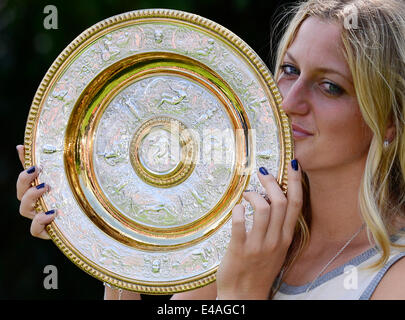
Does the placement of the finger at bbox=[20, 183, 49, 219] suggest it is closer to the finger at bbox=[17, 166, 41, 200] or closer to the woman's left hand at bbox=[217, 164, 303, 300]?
the finger at bbox=[17, 166, 41, 200]

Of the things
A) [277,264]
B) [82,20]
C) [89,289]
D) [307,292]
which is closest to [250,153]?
[277,264]

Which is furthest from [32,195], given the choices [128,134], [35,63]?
[35,63]

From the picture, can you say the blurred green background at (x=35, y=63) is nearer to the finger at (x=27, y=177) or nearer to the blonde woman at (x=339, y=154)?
the blonde woman at (x=339, y=154)

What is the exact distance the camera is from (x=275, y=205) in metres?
1.66

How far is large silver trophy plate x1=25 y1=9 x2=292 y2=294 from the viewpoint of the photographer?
5.76 ft

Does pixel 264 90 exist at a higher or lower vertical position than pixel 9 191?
higher

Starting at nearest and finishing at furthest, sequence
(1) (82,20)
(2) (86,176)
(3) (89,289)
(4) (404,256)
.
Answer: (4) (404,256), (2) (86,176), (1) (82,20), (3) (89,289)

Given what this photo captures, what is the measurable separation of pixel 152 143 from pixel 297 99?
1.63 feet

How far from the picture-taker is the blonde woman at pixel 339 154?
5.52ft

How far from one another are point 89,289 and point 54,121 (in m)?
2.79

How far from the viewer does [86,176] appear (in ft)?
6.37

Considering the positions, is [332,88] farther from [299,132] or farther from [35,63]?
[35,63]

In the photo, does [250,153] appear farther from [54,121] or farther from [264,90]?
[54,121]

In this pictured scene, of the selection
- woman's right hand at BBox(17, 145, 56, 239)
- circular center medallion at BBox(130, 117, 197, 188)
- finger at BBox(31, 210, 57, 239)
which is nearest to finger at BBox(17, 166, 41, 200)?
woman's right hand at BBox(17, 145, 56, 239)
